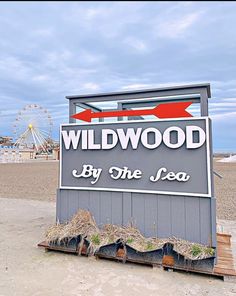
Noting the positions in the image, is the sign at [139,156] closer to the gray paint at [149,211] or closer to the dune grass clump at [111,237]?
the gray paint at [149,211]

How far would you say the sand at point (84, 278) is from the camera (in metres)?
2.23

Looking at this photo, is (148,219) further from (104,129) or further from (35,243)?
(35,243)

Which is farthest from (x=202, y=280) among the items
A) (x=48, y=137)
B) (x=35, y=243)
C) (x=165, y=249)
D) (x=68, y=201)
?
(x=48, y=137)

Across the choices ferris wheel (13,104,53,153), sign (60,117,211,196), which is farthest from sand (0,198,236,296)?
ferris wheel (13,104,53,153)

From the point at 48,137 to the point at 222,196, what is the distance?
39.7 metres

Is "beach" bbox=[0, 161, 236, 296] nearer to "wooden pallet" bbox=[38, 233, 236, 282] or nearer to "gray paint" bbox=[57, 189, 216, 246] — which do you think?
"wooden pallet" bbox=[38, 233, 236, 282]

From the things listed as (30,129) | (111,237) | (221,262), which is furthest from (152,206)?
(30,129)

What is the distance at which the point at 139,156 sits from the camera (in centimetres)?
313

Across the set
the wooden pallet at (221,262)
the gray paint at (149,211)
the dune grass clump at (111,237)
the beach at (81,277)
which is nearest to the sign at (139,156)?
the gray paint at (149,211)

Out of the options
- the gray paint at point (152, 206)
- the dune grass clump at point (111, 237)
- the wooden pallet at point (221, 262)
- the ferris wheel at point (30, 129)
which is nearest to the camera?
the wooden pallet at point (221, 262)

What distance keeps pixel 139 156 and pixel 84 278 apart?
4.89ft

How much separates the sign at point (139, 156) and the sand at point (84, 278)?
88 centimetres

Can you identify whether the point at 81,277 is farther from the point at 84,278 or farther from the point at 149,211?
the point at 149,211

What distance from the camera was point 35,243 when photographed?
349cm
